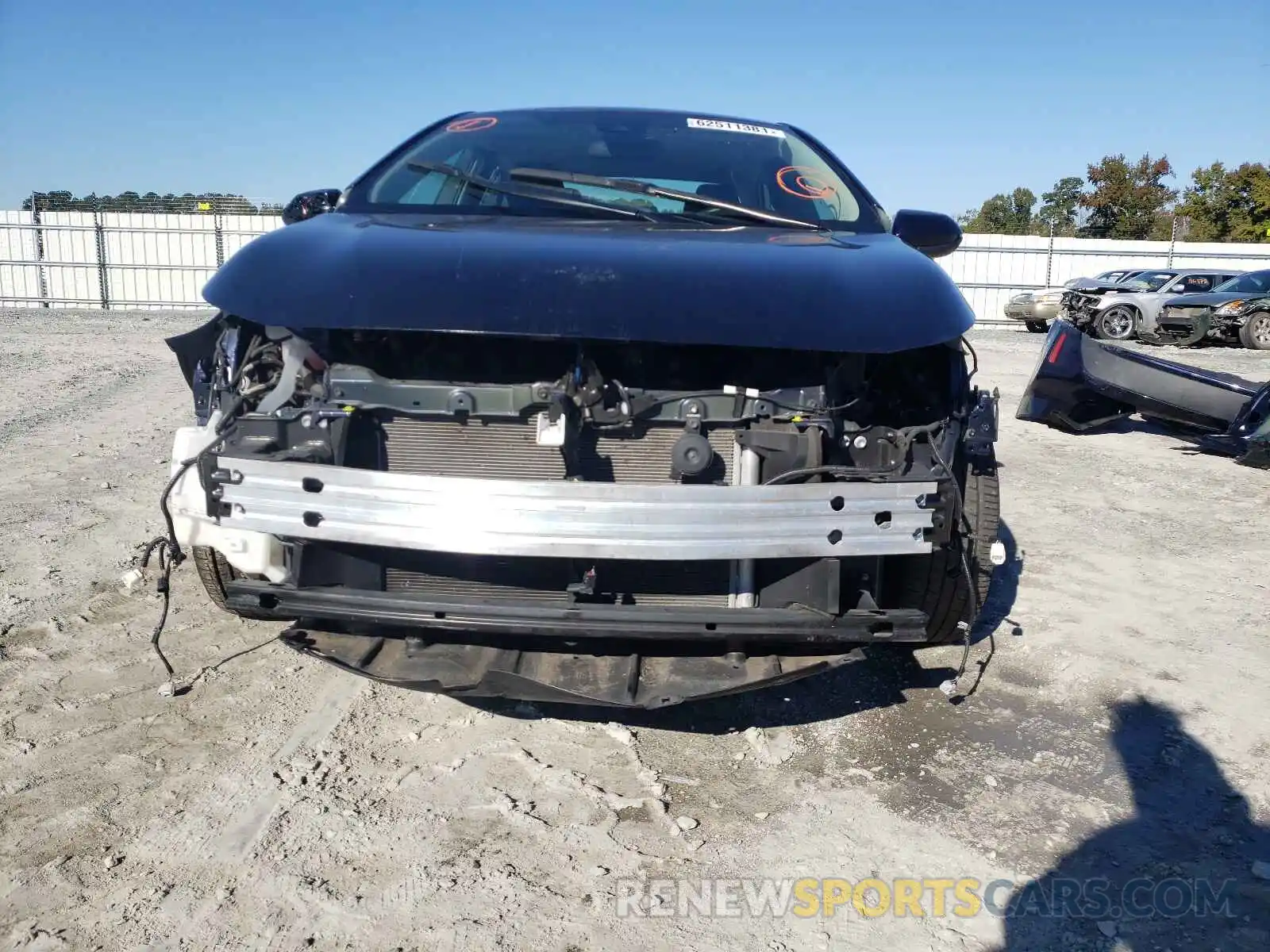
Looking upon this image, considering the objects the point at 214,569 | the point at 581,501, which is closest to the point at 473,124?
the point at 214,569

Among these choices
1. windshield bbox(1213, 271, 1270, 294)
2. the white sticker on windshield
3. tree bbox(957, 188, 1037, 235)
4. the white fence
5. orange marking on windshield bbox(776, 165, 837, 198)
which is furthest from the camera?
tree bbox(957, 188, 1037, 235)

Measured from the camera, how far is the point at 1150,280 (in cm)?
1819

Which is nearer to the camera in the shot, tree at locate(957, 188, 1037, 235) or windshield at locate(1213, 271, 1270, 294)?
windshield at locate(1213, 271, 1270, 294)

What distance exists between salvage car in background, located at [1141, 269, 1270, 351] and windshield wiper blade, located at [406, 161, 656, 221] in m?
15.1

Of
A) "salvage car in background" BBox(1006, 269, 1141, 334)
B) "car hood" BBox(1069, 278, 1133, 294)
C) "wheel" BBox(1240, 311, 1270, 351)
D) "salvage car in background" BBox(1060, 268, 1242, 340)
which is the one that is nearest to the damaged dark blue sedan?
"wheel" BBox(1240, 311, 1270, 351)

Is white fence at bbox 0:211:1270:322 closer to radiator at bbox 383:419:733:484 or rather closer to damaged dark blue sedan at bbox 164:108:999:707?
damaged dark blue sedan at bbox 164:108:999:707

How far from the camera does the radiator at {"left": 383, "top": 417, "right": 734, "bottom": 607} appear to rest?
8.23 feet

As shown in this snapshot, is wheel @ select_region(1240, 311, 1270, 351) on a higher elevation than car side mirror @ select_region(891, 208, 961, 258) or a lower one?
lower

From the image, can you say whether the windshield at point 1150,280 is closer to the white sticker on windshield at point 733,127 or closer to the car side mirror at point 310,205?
the white sticker on windshield at point 733,127

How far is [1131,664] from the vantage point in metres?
3.59

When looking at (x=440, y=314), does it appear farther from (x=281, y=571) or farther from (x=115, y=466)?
(x=115, y=466)

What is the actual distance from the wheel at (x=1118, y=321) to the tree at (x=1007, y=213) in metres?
31.0

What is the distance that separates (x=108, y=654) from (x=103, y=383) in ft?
20.3

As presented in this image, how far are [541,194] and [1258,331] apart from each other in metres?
16.4
